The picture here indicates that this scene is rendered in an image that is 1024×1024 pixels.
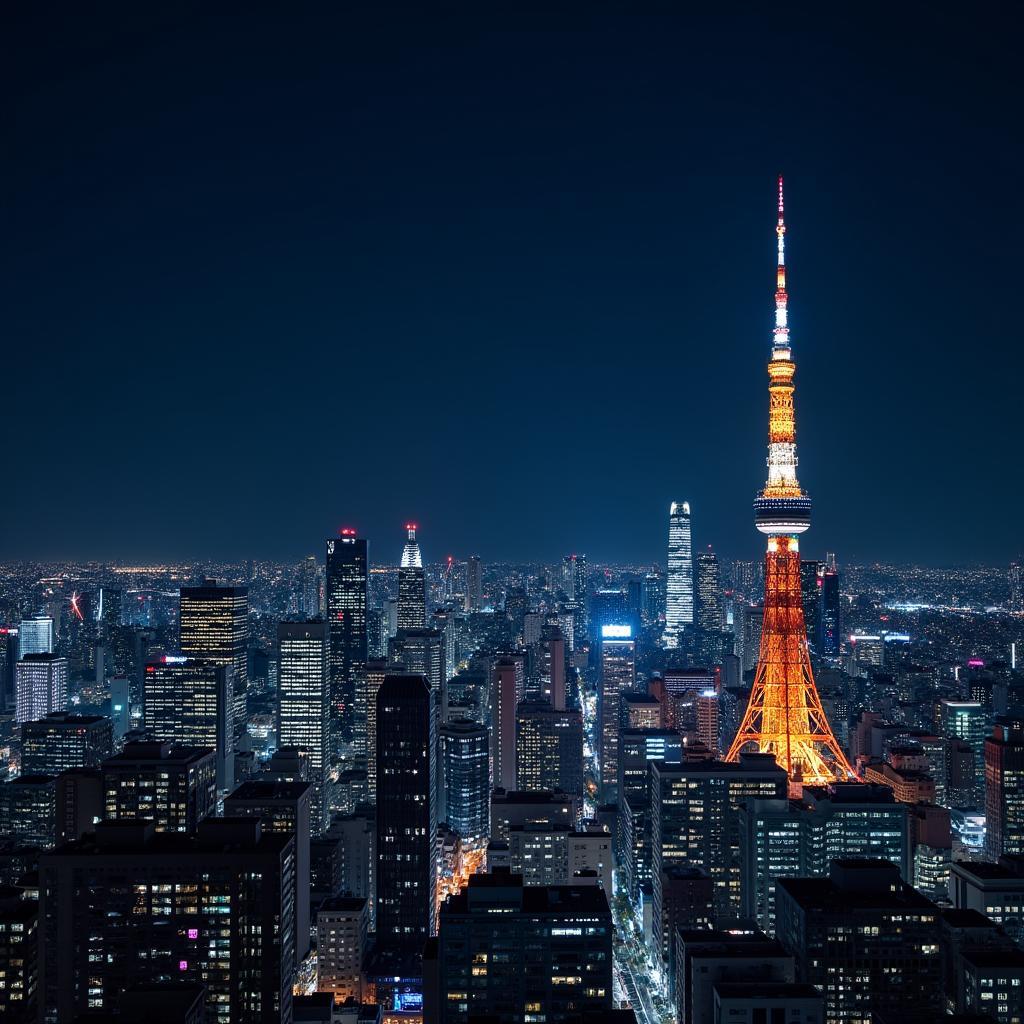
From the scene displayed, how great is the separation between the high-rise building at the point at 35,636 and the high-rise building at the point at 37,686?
3478 mm

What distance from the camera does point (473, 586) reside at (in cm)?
6975

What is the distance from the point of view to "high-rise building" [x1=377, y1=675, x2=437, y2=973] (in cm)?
2166

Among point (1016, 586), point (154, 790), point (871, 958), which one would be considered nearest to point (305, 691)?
point (154, 790)

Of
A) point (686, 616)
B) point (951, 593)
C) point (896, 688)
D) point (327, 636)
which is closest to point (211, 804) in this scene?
point (327, 636)

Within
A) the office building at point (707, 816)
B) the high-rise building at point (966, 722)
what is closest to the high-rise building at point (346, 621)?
the office building at point (707, 816)

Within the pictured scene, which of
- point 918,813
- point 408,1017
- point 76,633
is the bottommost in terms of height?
point 408,1017

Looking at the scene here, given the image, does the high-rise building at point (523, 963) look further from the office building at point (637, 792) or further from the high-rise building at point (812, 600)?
the high-rise building at point (812, 600)

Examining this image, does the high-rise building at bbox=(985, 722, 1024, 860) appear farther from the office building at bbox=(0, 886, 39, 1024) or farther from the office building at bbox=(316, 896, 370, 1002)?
the office building at bbox=(0, 886, 39, 1024)

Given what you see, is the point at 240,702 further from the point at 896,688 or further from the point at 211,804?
the point at 896,688

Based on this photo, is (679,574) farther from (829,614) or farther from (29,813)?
(29,813)

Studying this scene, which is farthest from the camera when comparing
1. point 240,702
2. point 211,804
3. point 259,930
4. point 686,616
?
point 686,616

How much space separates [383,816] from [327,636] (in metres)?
20.3

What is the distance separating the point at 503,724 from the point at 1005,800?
16.4m

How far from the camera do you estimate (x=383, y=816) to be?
73.2 ft
